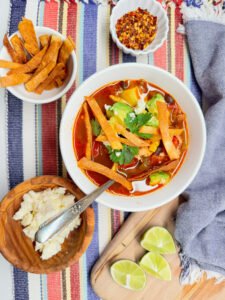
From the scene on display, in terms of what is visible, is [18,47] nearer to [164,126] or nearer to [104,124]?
[104,124]

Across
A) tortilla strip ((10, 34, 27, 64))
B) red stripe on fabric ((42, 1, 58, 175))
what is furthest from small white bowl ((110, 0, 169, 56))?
tortilla strip ((10, 34, 27, 64))

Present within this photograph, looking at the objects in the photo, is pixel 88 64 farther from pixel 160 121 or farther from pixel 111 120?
pixel 160 121

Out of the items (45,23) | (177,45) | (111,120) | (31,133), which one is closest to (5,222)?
(31,133)

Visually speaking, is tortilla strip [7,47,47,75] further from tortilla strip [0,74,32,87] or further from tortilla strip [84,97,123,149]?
tortilla strip [84,97,123,149]

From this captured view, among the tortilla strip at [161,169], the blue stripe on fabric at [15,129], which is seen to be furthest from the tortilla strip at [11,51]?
the tortilla strip at [161,169]

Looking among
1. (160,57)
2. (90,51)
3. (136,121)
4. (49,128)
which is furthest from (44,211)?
(160,57)

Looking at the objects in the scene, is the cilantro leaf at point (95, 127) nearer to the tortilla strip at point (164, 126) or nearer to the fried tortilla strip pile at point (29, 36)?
the tortilla strip at point (164, 126)
